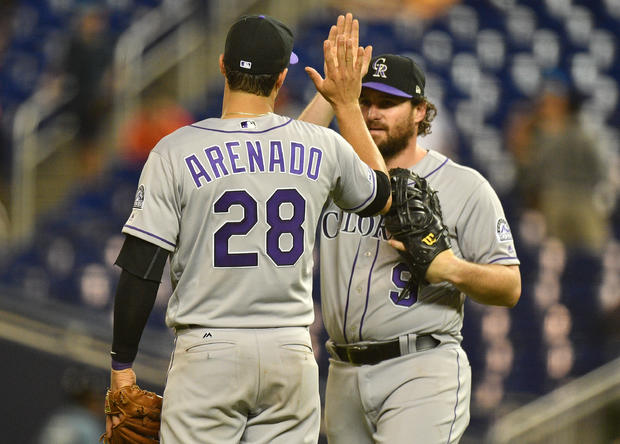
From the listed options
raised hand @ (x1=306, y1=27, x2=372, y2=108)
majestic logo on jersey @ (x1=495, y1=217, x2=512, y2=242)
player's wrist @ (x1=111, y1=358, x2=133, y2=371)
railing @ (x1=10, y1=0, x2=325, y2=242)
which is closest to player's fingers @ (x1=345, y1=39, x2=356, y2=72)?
raised hand @ (x1=306, y1=27, x2=372, y2=108)

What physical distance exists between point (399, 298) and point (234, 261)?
875 mm

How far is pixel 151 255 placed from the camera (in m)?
2.86

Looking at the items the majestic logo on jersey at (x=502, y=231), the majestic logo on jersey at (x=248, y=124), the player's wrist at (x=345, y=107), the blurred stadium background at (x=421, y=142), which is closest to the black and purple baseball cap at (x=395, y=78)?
the player's wrist at (x=345, y=107)

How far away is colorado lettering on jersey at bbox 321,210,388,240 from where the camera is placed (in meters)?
3.65

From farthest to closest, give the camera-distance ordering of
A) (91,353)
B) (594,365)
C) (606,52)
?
(606,52) → (594,365) → (91,353)

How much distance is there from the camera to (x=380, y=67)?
3750mm

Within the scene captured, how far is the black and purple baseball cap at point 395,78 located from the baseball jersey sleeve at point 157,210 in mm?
1127

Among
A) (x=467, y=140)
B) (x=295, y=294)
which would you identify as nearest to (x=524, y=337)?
(x=467, y=140)

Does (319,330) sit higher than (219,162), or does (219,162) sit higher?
(219,162)

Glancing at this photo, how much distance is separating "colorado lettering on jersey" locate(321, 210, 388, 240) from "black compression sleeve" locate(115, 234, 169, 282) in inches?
39.2

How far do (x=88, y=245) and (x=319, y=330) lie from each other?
8.26 feet

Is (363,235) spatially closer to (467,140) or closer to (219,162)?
(219,162)

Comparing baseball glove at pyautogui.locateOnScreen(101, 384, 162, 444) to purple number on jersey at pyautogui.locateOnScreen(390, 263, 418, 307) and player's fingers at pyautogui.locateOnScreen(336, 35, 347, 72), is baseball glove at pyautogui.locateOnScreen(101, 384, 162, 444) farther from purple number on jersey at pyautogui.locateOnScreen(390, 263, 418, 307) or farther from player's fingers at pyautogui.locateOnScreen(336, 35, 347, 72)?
player's fingers at pyautogui.locateOnScreen(336, 35, 347, 72)

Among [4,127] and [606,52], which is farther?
[606,52]
